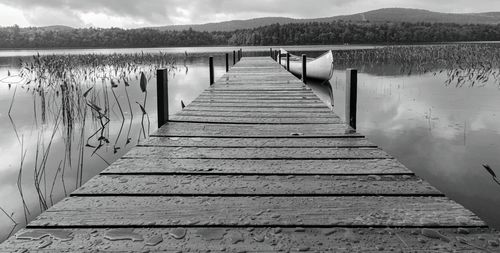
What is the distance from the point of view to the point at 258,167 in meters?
2.67

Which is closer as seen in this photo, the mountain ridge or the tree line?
the tree line

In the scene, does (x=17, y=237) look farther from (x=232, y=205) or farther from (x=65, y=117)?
(x=65, y=117)

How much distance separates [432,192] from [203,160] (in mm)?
1544

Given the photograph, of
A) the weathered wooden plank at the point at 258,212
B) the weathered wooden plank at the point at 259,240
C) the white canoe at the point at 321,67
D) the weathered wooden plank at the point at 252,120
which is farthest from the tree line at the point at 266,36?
the weathered wooden plank at the point at 259,240

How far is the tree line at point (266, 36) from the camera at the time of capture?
54.5 m

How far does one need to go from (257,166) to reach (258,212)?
0.79 metres

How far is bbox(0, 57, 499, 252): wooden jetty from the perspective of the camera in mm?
1631

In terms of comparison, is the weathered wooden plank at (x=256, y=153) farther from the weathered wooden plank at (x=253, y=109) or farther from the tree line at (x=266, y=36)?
the tree line at (x=266, y=36)

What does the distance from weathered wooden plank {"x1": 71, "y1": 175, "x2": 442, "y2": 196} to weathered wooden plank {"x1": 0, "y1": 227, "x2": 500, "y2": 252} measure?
0.44m

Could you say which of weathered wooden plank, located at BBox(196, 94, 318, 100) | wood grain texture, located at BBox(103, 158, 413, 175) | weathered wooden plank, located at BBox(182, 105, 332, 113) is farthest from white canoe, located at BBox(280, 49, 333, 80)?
wood grain texture, located at BBox(103, 158, 413, 175)

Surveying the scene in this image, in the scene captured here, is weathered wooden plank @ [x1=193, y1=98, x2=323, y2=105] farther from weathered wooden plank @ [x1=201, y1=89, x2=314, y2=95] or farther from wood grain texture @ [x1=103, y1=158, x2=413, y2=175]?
wood grain texture @ [x1=103, y1=158, x2=413, y2=175]

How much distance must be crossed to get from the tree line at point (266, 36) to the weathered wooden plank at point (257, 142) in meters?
57.4

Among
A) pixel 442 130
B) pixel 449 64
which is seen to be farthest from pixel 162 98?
pixel 449 64

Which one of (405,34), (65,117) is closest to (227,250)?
(65,117)
